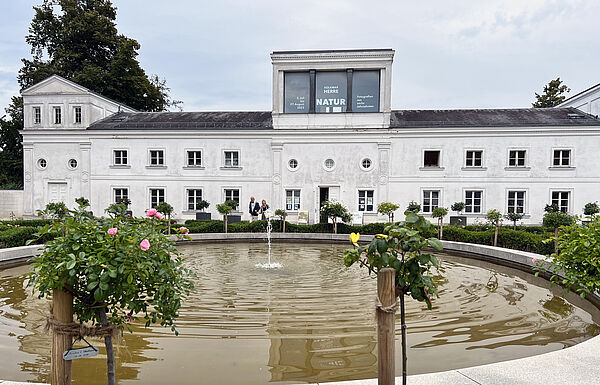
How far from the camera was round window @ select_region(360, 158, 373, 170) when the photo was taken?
88.3 feet

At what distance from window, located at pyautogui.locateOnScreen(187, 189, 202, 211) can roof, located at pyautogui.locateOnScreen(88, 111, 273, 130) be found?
4.85 meters

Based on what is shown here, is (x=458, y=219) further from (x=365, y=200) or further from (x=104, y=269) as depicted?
(x=104, y=269)

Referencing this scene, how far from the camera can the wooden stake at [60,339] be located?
3270 mm

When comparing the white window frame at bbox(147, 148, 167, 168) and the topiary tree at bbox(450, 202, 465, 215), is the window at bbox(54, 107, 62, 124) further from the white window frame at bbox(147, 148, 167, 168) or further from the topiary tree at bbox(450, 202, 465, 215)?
the topiary tree at bbox(450, 202, 465, 215)

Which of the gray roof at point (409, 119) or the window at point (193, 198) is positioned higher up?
the gray roof at point (409, 119)

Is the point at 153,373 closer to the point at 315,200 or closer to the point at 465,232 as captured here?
the point at 465,232

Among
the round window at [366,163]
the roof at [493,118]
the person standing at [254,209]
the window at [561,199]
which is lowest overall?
the person standing at [254,209]

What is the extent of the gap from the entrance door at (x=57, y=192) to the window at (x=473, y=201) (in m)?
29.6

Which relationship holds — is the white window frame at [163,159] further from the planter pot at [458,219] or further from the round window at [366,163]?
the planter pot at [458,219]

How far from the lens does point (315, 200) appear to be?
27172mm

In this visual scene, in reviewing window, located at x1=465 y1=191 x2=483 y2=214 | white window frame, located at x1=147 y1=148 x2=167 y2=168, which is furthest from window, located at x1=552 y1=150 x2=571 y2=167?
white window frame, located at x1=147 y1=148 x2=167 y2=168

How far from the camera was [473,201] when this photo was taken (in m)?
26.4

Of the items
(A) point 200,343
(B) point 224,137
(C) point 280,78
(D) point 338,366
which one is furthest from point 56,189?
(D) point 338,366

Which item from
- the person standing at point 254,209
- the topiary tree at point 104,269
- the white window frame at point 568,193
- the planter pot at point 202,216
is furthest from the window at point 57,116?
the white window frame at point 568,193
